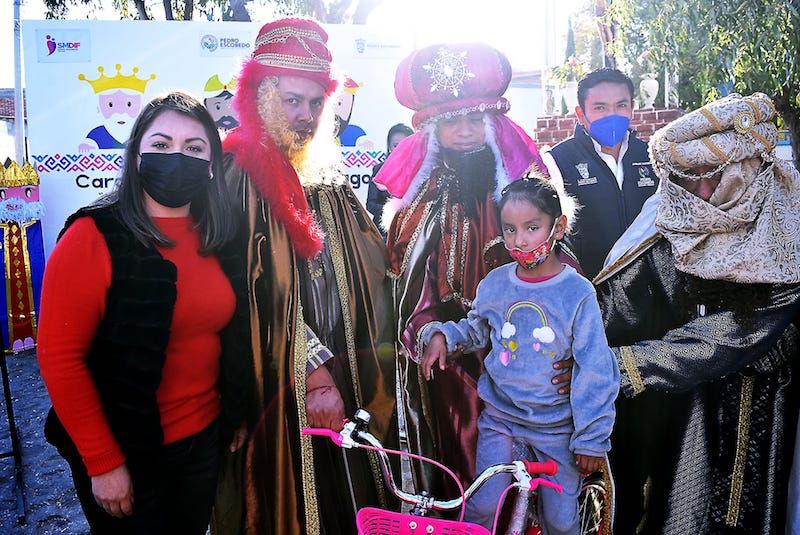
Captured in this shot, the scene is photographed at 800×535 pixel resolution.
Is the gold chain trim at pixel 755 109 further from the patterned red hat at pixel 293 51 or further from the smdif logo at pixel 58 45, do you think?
the smdif logo at pixel 58 45

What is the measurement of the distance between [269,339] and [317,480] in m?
0.69

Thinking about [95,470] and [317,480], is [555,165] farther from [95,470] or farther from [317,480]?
[95,470]

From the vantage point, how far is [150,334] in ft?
6.97

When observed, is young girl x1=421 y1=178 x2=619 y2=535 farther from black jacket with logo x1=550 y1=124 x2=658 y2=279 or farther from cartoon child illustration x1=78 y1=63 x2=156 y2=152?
cartoon child illustration x1=78 y1=63 x2=156 y2=152

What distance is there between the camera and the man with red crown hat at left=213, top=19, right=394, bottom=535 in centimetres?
261

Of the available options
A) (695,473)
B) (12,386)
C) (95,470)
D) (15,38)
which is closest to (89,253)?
(95,470)

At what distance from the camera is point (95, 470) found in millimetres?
2098

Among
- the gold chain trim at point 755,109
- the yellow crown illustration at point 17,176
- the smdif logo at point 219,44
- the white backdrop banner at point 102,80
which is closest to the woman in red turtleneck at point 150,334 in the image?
the gold chain trim at point 755,109

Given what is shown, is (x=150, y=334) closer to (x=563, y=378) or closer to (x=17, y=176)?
(x=563, y=378)

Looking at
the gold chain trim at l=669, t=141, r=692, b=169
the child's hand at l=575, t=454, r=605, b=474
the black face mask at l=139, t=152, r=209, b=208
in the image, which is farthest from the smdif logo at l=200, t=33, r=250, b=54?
the child's hand at l=575, t=454, r=605, b=474

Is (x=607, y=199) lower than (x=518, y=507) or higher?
higher

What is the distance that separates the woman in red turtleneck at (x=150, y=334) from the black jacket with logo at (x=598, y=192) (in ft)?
7.08

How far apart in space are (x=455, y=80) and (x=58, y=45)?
595 centimetres

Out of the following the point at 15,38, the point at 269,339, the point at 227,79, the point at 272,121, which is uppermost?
the point at 15,38
